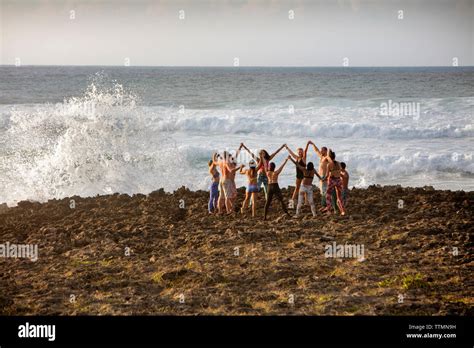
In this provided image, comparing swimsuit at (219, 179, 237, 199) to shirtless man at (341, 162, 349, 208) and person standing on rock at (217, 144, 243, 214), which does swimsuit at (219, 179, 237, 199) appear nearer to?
person standing on rock at (217, 144, 243, 214)

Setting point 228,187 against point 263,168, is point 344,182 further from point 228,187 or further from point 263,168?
point 228,187

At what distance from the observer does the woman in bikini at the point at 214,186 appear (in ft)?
45.3

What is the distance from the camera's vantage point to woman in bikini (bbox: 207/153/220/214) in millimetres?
13797

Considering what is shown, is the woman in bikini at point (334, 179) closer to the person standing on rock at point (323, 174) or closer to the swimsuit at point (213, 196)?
the person standing on rock at point (323, 174)

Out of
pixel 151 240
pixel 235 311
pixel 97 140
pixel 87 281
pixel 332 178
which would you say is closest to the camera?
pixel 235 311

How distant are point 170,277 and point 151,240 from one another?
7.57 feet

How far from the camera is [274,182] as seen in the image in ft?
42.9

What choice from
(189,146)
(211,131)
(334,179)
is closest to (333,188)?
(334,179)

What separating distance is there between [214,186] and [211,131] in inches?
724

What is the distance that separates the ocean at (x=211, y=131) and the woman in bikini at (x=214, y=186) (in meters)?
4.78

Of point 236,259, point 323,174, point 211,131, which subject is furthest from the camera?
point 211,131

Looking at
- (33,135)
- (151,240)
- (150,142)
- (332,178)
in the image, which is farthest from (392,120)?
(151,240)
